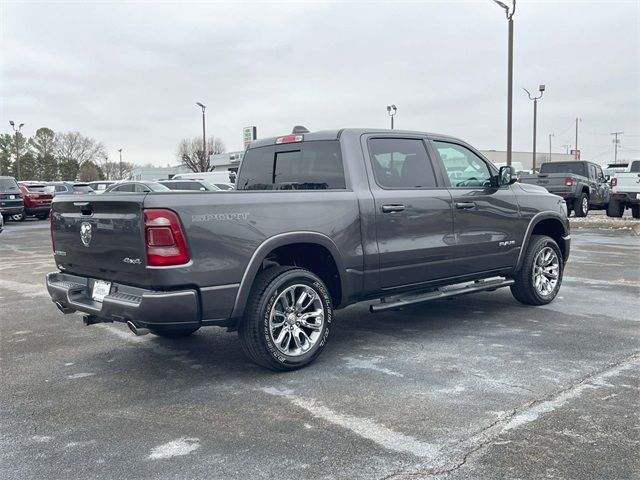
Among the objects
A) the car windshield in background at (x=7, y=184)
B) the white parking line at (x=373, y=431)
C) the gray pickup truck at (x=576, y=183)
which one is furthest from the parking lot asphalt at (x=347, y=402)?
the car windshield in background at (x=7, y=184)

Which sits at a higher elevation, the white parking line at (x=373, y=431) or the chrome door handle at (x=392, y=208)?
the chrome door handle at (x=392, y=208)

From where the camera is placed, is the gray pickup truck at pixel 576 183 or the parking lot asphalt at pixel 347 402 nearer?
the parking lot asphalt at pixel 347 402

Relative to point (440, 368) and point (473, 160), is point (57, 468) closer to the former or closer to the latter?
point (440, 368)

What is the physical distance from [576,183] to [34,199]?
65.7ft

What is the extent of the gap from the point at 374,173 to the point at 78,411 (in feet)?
9.60

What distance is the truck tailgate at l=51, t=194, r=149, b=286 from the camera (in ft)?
13.3

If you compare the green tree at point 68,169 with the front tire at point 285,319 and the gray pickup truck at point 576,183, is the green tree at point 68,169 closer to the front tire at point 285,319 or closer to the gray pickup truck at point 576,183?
the gray pickup truck at point 576,183

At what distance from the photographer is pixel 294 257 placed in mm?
4973

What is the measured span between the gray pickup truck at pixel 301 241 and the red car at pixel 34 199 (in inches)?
828

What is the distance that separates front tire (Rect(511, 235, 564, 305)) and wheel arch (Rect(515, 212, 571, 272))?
0.09 metres

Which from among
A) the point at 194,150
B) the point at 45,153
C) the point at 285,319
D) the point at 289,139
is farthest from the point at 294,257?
the point at 45,153

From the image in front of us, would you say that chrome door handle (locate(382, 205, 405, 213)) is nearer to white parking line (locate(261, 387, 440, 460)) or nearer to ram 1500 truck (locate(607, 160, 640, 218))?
white parking line (locate(261, 387, 440, 460))

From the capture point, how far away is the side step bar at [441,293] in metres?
5.17

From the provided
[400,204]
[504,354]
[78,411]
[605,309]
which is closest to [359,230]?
[400,204]
